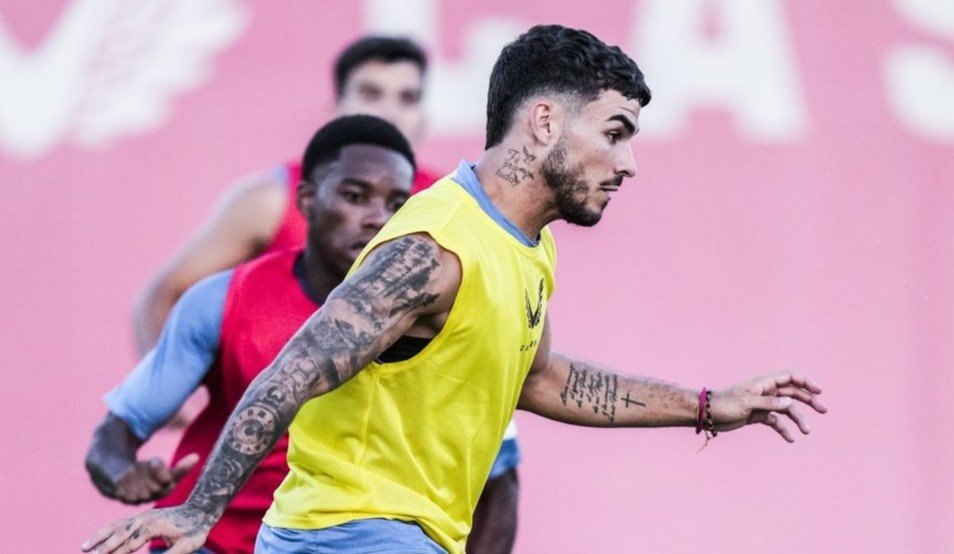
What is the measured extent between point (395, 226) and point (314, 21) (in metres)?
3.61

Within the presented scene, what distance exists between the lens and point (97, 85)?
731 centimetres

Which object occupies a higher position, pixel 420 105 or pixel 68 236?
pixel 420 105

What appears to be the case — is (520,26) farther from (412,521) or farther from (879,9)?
(412,521)

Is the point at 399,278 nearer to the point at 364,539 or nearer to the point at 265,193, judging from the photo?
the point at 364,539

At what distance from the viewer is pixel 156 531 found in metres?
3.38

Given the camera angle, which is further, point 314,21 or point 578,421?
point 314,21

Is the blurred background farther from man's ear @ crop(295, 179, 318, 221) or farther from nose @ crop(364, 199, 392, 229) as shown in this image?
nose @ crop(364, 199, 392, 229)

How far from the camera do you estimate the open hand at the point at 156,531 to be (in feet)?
10.9

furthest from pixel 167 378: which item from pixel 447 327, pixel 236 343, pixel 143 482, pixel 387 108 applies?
pixel 387 108

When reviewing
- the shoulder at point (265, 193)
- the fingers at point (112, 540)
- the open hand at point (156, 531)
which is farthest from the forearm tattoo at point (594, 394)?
the shoulder at point (265, 193)

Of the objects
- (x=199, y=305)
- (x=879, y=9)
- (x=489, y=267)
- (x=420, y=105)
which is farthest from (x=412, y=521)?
(x=879, y=9)

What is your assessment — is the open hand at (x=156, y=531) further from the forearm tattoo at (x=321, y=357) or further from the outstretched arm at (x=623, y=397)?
the outstretched arm at (x=623, y=397)

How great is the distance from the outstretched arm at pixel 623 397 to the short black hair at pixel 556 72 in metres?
0.56

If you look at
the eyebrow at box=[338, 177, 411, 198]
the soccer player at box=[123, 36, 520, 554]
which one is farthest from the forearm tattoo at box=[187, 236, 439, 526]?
the soccer player at box=[123, 36, 520, 554]
